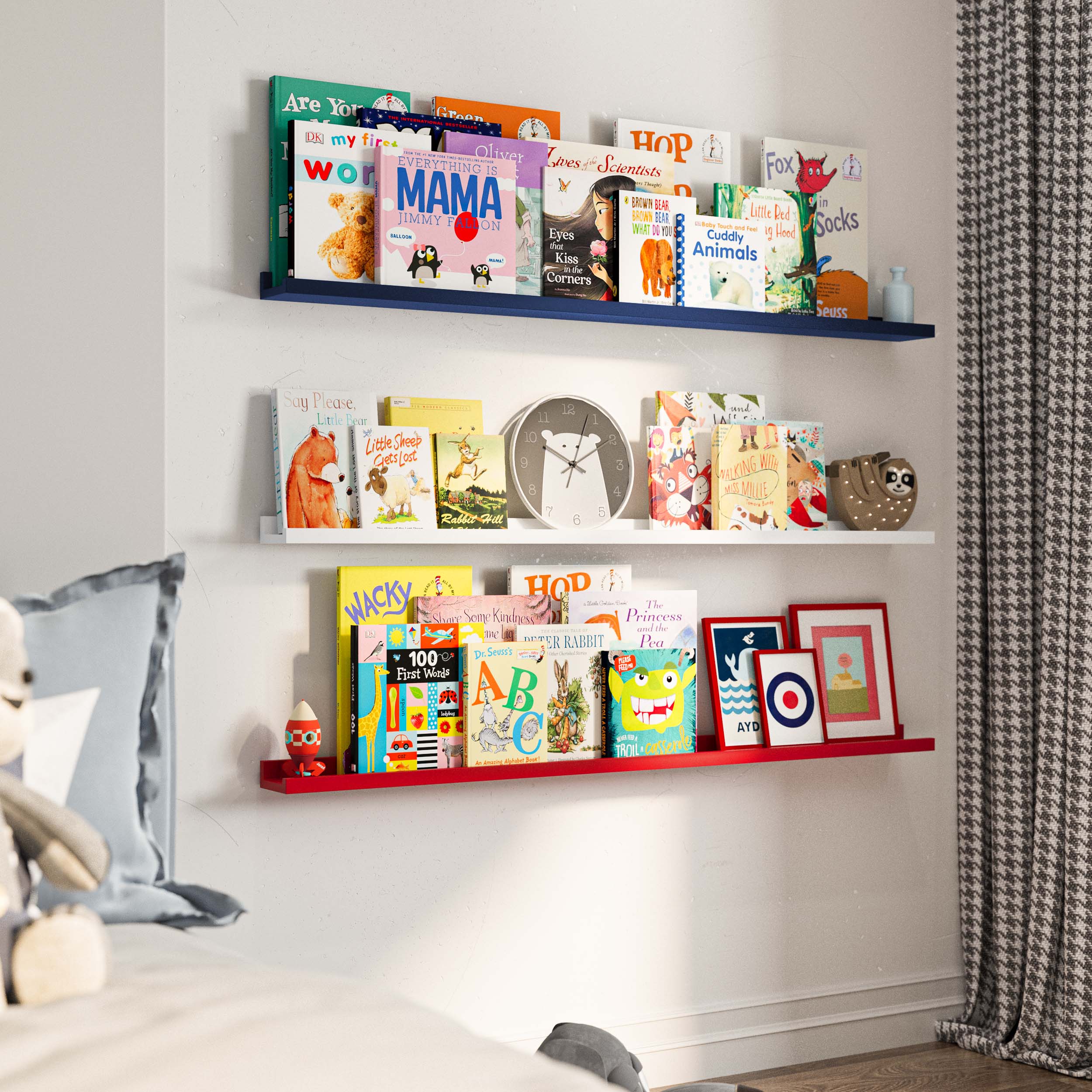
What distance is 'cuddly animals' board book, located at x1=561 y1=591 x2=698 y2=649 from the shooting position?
85.0 inches

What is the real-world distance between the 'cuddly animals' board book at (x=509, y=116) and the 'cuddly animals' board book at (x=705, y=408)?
525mm

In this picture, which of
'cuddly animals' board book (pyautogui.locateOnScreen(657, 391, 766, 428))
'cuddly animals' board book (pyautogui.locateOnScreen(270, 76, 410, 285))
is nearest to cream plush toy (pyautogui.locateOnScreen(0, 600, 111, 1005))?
'cuddly animals' board book (pyautogui.locateOnScreen(270, 76, 410, 285))

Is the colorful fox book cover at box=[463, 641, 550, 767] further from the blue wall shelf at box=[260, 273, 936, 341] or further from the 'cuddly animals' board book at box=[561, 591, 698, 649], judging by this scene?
the blue wall shelf at box=[260, 273, 936, 341]

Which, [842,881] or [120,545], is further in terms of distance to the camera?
[842,881]

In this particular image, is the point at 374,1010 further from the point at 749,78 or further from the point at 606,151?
the point at 749,78

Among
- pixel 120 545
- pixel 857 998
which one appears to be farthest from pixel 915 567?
pixel 120 545

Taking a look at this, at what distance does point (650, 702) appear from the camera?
7.11ft

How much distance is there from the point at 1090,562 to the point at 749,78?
3.76ft

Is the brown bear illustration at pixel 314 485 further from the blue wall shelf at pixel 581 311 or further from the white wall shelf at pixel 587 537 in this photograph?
the blue wall shelf at pixel 581 311

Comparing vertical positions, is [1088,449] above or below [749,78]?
below

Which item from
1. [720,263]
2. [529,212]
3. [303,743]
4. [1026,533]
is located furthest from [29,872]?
[1026,533]

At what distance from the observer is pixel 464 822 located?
2.11 metres

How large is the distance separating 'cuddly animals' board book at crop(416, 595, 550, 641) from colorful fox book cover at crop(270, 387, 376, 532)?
20 centimetres

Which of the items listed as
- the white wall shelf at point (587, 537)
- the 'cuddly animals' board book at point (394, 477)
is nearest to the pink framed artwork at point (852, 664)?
the white wall shelf at point (587, 537)
